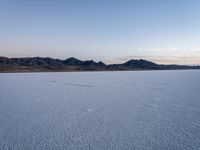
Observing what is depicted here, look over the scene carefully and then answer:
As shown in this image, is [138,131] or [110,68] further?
[110,68]

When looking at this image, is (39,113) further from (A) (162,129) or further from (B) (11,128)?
(A) (162,129)

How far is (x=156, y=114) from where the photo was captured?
26.4 ft

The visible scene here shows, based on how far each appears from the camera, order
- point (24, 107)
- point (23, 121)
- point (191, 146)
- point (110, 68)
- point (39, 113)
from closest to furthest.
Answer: point (191, 146)
point (23, 121)
point (39, 113)
point (24, 107)
point (110, 68)

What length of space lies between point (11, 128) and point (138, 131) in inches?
155

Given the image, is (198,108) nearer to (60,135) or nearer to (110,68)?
(60,135)

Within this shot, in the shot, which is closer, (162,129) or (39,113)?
(162,129)

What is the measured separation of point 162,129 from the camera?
6207 mm

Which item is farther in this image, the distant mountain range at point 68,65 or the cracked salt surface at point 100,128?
the distant mountain range at point 68,65

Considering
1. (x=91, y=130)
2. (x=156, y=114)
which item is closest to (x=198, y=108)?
(x=156, y=114)

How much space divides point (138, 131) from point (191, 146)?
1591 mm

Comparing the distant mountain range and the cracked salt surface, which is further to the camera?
the distant mountain range

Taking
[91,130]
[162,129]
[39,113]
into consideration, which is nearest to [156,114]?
[162,129]

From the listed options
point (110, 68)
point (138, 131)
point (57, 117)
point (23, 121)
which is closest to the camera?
point (138, 131)

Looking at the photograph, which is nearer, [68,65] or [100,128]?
[100,128]
